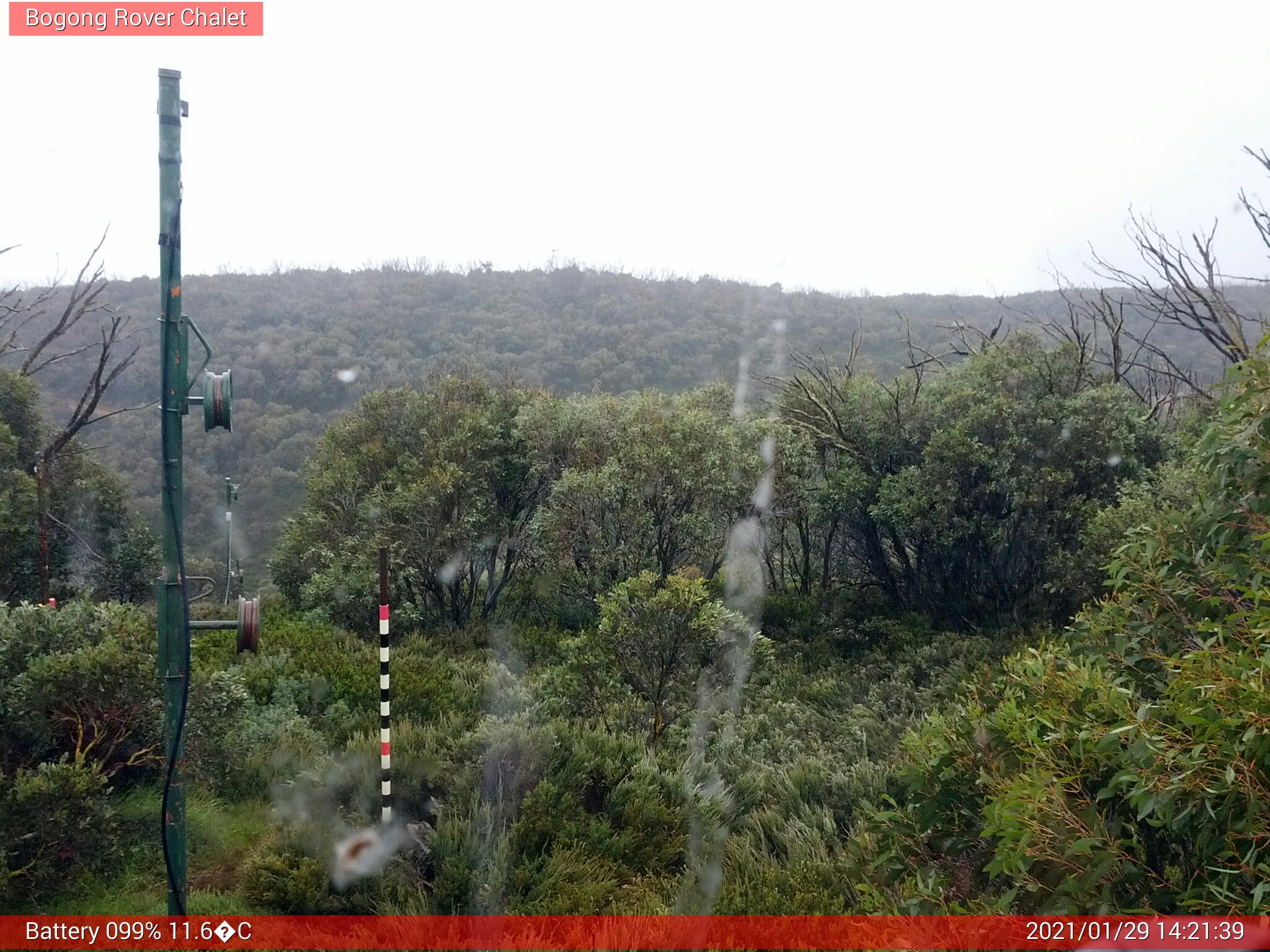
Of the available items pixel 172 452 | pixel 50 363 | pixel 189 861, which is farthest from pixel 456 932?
pixel 50 363

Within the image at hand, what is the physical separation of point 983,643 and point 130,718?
1024cm

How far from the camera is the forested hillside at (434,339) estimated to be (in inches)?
996

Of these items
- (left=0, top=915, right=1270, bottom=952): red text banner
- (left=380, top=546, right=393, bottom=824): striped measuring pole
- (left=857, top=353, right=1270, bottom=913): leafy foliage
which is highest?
(left=857, top=353, right=1270, bottom=913): leafy foliage

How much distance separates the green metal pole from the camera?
3.61m

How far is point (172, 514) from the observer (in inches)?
146

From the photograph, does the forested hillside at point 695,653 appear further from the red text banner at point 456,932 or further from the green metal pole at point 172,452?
the green metal pole at point 172,452

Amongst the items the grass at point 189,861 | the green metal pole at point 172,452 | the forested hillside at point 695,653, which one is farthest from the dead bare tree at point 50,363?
the green metal pole at point 172,452

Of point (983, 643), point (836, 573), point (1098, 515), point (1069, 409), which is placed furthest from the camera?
point (836, 573)

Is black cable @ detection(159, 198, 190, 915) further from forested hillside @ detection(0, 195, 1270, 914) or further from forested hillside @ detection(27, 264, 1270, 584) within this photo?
forested hillside @ detection(27, 264, 1270, 584)

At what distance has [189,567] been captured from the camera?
19.9 metres

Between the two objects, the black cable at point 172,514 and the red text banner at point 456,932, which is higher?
the black cable at point 172,514

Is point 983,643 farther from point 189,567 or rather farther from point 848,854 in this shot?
point 189,567

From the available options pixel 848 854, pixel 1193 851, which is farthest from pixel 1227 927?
pixel 848 854

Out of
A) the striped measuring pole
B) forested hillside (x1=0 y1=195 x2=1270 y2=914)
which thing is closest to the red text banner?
forested hillside (x1=0 y1=195 x2=1270 y2=914)
